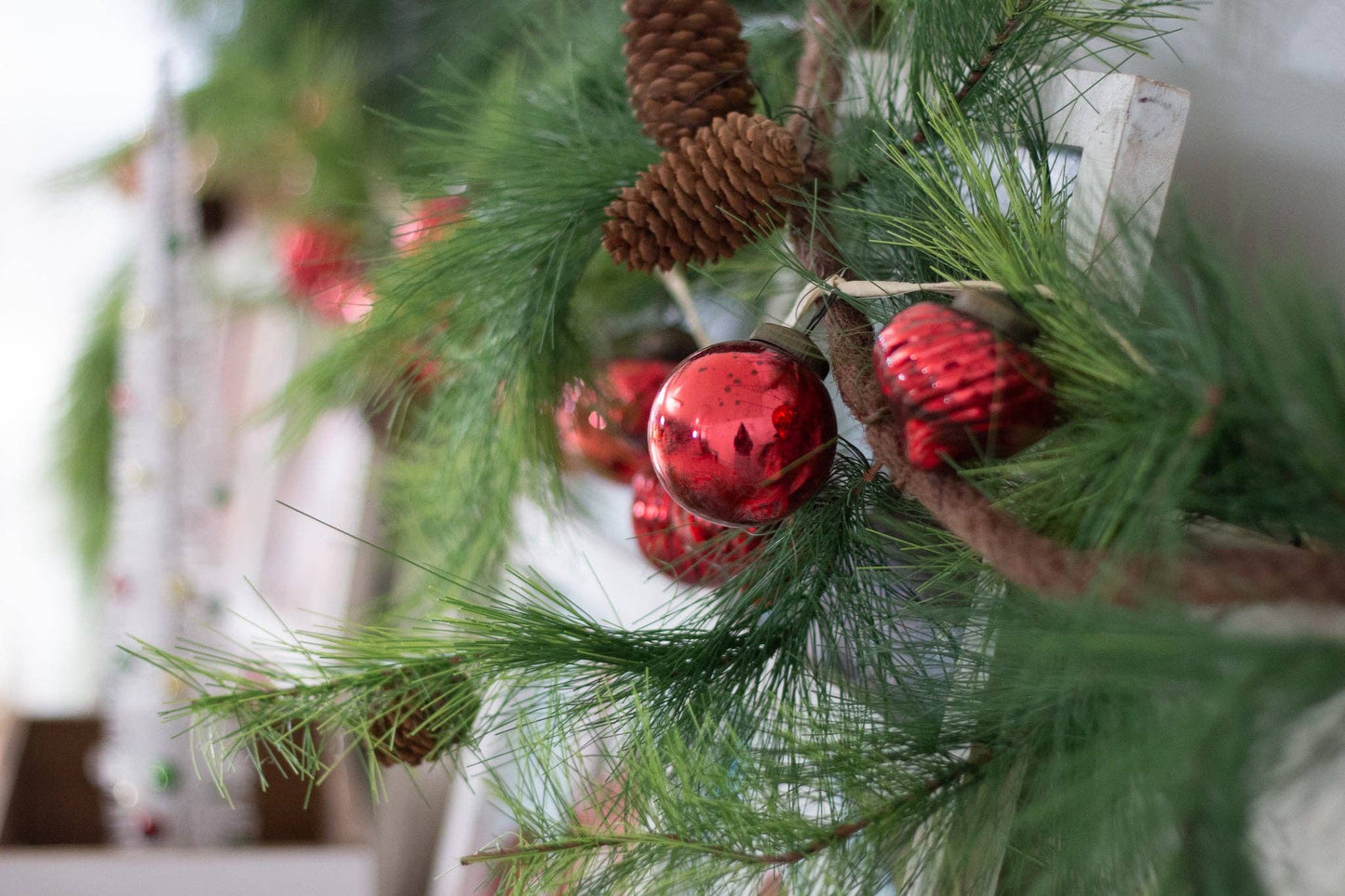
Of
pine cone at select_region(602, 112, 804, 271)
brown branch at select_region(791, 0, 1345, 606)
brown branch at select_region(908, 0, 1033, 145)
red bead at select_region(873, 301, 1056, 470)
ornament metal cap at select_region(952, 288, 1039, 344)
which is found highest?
brown branch at select_region(908, 0, 1033, 145)

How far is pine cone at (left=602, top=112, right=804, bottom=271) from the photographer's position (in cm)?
32

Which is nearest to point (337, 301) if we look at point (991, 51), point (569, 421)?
point (569, 421)

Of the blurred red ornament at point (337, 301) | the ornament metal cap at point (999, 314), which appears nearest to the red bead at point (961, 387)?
the ornament metal cap at point (999, 314)

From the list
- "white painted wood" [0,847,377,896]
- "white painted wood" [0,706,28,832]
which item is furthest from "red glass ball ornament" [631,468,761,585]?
"white painted wood" [0,706,28,832]

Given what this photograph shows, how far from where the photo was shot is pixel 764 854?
0.27 m

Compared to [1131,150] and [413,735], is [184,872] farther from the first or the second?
[1131,150]

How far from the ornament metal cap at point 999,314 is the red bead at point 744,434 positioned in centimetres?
6

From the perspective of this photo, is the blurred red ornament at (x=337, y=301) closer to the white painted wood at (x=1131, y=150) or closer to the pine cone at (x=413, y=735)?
the pine cone at (x=413, y=735)

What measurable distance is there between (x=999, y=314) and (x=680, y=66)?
16 centimetres

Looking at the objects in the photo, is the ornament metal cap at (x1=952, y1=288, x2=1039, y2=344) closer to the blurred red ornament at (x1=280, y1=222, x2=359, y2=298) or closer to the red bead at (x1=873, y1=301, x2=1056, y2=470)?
the red bead at (x1=873, y1=301, x2=1056, y2=470)

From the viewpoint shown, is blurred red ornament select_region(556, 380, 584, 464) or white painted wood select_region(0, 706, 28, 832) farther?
white painted wood select_region(0, 706, 28, 832)

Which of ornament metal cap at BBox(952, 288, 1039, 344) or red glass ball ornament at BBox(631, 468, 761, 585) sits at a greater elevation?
ornament metal cap at BBox(952, 288, 1039, 344)

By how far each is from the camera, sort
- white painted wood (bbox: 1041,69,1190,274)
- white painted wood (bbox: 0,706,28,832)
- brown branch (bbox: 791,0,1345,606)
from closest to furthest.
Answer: brown branch (bbox: 791,0,1345,606) < white painted wood (bbox: 1041,69,1190,274) < white painted wood (bbox: 0,706,28,832)

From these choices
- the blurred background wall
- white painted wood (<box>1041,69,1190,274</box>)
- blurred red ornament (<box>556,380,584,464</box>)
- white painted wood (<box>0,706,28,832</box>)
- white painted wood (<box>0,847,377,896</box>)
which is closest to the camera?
white painted wood (<box>1041,69,1190,274</box>)
